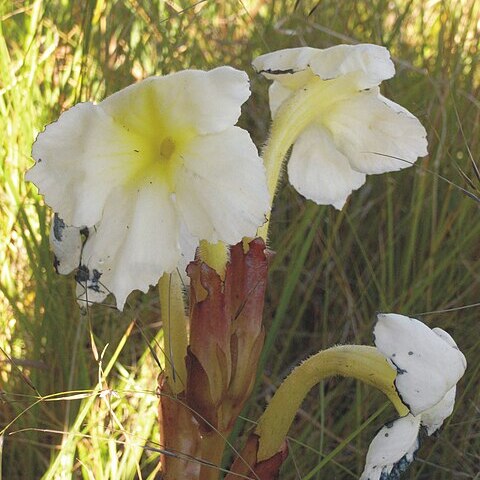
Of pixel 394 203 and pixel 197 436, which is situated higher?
pixel 197 436

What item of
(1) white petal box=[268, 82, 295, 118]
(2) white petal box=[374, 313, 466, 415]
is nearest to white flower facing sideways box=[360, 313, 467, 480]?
(2) white petal box=[374, 313, 466, 415]

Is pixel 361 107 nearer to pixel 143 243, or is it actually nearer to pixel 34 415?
pixel 143 243

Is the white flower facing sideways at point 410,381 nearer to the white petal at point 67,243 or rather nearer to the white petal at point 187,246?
the white petal at point 187,246

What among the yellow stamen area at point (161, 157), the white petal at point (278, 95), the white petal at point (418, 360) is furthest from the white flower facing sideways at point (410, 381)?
the white petal at point (278, 95)

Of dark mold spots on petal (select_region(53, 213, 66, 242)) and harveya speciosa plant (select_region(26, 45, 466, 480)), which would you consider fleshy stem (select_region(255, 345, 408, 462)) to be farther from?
dark mold spots on petal (select_region(53, 213, 66, 242))

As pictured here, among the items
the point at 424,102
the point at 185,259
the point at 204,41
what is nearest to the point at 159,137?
the point at 185,259

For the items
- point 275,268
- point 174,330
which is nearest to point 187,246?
point 174,330

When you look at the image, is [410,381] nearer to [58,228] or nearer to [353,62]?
[353,62]
